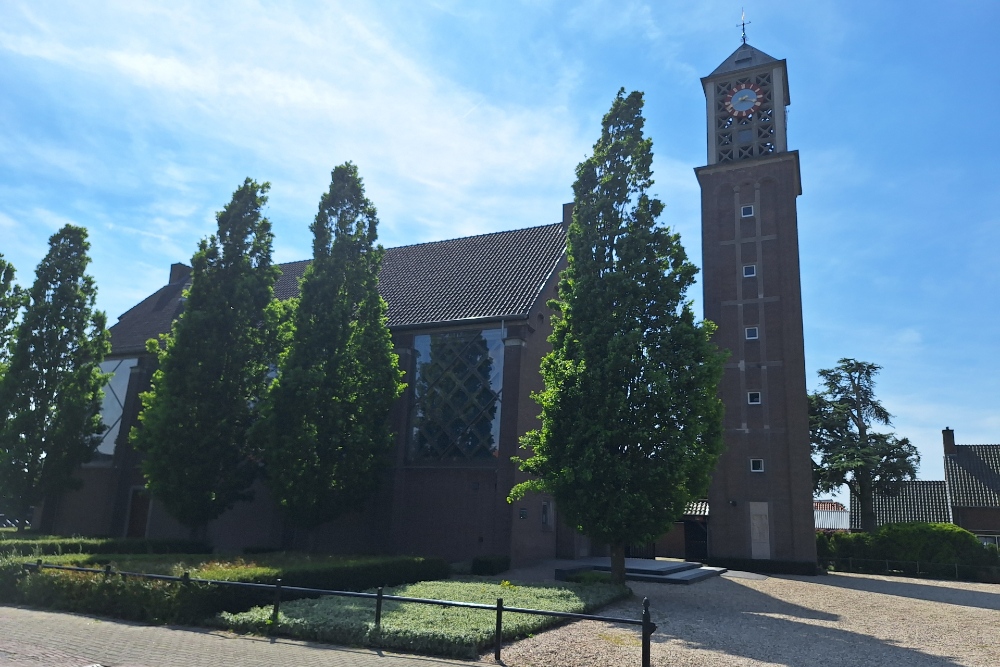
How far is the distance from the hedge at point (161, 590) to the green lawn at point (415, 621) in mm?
553

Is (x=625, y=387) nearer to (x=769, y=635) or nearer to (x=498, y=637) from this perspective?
(x=769, y=635)

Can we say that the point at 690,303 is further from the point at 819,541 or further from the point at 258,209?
the point at 819,541

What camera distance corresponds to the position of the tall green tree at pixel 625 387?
59.4 ft

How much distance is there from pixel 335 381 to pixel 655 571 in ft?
41.6

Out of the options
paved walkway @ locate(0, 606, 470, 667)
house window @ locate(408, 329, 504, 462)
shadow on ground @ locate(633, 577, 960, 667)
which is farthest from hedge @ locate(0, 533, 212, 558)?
Answer: shadow on ground @ locate(633, 577, 960, 667)

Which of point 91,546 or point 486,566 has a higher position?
point 91,546

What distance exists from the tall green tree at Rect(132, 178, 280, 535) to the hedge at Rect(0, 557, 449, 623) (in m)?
7.12

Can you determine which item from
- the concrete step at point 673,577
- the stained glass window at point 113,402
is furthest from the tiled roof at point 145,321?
the concrete step at point 673,577

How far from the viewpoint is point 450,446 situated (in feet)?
86.0

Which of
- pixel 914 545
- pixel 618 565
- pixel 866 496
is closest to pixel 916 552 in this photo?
pixel 914 545

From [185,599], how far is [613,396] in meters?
11.0

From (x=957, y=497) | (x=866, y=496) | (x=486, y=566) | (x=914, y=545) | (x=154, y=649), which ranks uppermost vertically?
(x=957, y=497)

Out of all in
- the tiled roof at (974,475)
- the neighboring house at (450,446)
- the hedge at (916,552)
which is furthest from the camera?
the tiled roof at (974,475)

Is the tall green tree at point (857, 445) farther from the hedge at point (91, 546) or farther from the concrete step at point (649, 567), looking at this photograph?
the hedge at point (91, 546)
